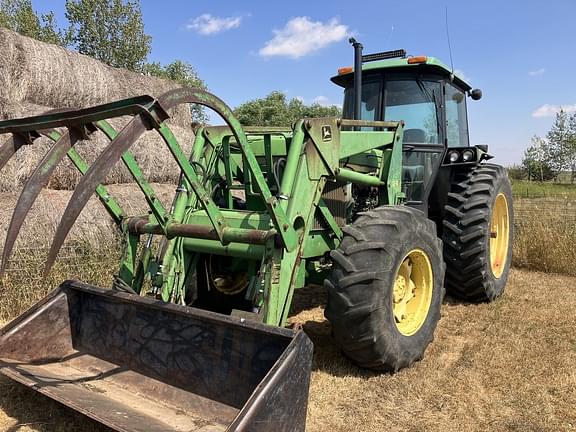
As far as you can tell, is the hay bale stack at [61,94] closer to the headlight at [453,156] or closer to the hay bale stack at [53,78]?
the hay bale stack at [53,78]

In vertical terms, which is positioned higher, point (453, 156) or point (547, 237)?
point (453, 156)

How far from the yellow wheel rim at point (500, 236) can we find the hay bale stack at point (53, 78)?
4327 mm

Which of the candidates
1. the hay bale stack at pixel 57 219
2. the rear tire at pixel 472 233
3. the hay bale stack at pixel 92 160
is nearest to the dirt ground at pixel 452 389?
the rear tire at pixel 472 233

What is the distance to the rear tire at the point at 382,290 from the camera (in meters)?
3.42

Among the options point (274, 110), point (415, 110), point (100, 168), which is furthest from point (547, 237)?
point (274, 110)

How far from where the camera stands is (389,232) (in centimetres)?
363

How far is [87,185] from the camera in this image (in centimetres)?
229

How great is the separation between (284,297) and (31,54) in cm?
549

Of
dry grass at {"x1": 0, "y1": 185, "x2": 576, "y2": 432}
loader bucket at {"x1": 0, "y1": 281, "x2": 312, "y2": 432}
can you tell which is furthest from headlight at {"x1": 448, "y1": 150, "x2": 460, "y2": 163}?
loader bucket at {"x1": 0, "y1": 281, "x2": 312, "y2": 432}

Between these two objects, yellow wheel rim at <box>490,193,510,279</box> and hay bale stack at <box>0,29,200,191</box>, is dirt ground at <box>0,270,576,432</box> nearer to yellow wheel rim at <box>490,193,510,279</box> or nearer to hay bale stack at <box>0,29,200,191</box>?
yellow wheel rim at <box>490,193,510,279</box>

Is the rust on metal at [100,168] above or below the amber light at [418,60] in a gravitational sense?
below

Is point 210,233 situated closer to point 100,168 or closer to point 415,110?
point 100,168

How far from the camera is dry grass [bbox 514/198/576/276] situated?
761 cm

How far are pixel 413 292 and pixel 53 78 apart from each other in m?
Answer: 5.76
